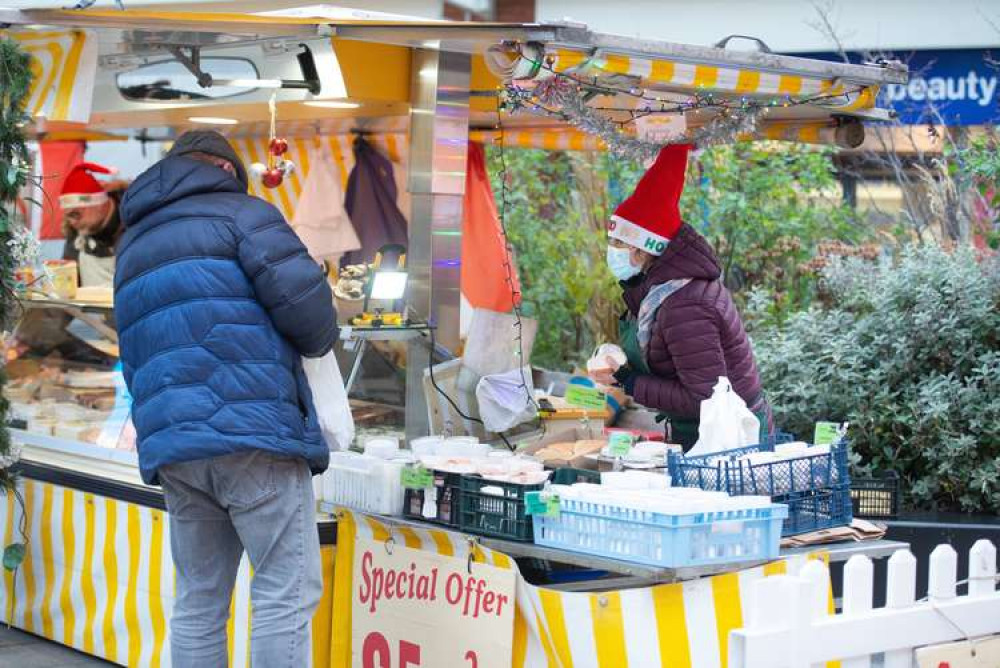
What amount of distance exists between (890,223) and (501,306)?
4944 mm

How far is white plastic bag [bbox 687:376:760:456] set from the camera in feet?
14.9

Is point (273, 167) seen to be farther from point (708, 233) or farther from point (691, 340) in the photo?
point (708, 233)

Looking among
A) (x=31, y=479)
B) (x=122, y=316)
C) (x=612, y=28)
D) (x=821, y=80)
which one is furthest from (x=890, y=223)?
(x=122, y=316)

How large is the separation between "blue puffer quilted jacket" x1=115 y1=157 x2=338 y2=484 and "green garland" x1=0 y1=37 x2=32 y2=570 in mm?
1249

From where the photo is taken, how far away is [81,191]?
8.69m

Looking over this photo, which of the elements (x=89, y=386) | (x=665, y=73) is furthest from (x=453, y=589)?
(x=89, y=386)

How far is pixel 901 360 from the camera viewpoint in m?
6.78

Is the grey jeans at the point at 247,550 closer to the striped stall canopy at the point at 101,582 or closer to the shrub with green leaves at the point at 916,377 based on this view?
the striped stall canopy at the point at 101,582

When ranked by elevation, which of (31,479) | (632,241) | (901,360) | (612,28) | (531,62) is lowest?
(31,479)

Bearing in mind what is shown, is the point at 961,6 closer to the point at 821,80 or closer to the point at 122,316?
the point at 821,80

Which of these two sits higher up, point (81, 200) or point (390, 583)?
point (81, 200)

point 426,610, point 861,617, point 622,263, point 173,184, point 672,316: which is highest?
point 173,184

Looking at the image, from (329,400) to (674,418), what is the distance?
1514 millimetres

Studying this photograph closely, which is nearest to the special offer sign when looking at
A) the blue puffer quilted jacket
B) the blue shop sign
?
the blue puffer quilted jacket
